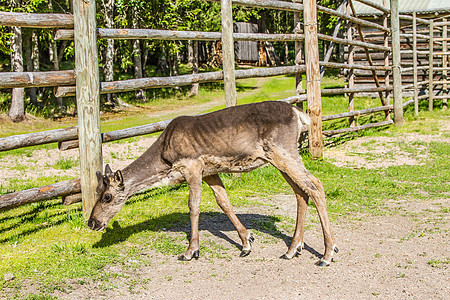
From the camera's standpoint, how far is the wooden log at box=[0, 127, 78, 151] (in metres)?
5.92

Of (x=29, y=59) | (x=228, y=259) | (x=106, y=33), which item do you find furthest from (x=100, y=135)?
(x=29, y=59)

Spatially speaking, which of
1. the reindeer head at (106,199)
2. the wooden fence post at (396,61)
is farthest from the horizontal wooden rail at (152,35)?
the wooden fence post at (396,61)

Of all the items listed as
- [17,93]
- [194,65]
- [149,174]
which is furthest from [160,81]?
[194,65]

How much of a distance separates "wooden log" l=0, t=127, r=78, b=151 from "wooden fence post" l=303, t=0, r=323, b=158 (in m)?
5.44

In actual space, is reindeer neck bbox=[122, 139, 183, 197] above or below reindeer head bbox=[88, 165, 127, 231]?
above

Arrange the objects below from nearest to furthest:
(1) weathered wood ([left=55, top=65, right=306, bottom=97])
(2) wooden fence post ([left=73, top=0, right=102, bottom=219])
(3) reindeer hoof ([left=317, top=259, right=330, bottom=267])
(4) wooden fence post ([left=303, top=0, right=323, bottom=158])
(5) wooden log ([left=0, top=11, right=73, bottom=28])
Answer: (3) reindeer hoof ([left=317, top=259, right=330, bottom=267]) → (5) wooden log ([left=0, top=11, right=73, bottom=28]) → (2) wooden fence post ([left=73, top=0, right=102, bottom=219]) → (1) weathered wood ([left=55, top=65, right=306, bottom=97]) → (4) wooden fence post ([left=303, top=0, right=323, bottom=158])

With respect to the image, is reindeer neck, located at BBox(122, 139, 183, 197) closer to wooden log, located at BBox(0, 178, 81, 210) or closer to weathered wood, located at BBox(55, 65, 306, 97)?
wooden log, located at BBox(0, 178, 81, 210)

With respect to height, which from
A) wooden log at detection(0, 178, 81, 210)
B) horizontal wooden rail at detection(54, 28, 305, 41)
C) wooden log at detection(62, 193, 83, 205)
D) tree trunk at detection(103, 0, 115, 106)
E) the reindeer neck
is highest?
tree trunk at detection(103, 0, 115, 106)

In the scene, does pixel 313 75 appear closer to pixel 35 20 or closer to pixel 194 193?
pixel 194 193

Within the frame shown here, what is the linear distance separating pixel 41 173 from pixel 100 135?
4021mm

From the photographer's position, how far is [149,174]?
5574 millimetres

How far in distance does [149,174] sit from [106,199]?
0.54 m

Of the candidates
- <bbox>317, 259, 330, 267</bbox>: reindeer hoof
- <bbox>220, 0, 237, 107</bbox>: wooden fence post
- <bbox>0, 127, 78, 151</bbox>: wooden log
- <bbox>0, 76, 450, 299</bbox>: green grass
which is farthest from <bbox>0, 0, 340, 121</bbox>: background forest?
<bbox>317, 259, 330, 267</bbox>: reindeer hoof

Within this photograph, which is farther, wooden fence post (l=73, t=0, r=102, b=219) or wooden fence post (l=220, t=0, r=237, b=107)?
wooden fence post (l=220, t=0, r=237, b=107)
